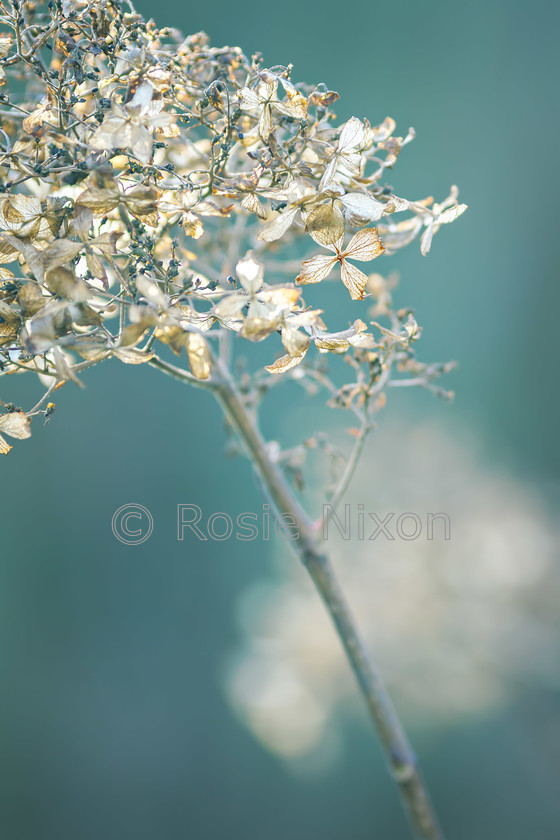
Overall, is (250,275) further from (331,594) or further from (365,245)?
(331,594)

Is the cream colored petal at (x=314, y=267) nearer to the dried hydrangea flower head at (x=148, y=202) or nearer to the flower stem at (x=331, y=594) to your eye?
the dried hydrangea flower head at (x=148, y=202)

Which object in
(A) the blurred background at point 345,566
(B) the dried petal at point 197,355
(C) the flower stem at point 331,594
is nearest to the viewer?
(B) the dried petal at point 197,355

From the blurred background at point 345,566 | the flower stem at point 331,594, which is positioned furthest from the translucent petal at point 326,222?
the blurred background at point 345,566

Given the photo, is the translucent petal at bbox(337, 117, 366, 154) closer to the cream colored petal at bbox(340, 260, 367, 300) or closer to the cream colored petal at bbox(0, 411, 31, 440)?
the cream colored petal at bbox(340, 260, 367, 300)

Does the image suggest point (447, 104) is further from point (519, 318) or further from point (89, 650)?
point (89, 650)

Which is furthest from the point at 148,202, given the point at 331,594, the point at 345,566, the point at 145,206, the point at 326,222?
the point at 345,566

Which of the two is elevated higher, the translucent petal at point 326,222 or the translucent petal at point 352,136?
the translucent petal at point 352,136
